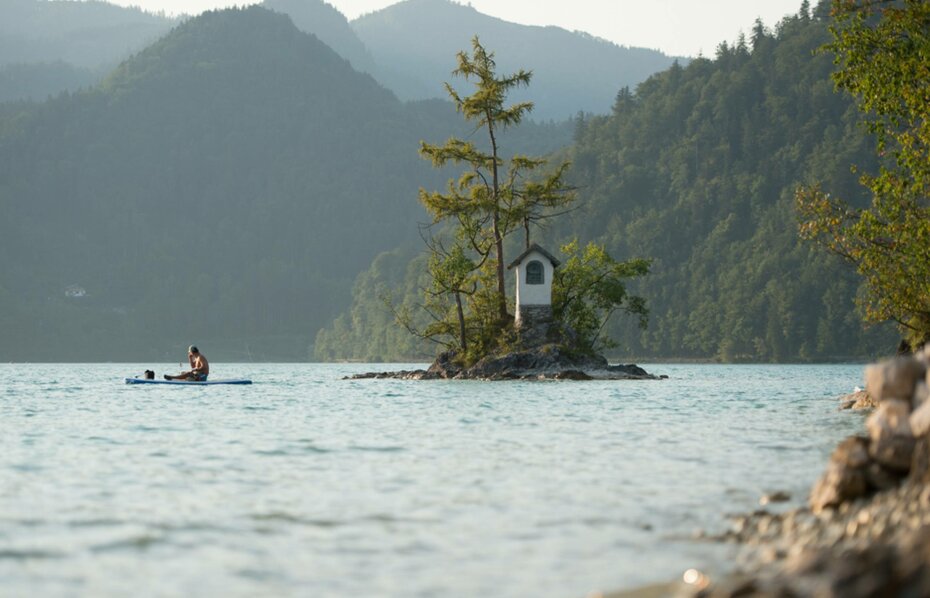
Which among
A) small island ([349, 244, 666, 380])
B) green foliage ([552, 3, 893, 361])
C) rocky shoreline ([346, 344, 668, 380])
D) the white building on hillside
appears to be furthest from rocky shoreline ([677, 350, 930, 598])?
green foliage ([552, 3, 893, 361])

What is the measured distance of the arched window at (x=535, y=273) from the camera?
6291 centimetres

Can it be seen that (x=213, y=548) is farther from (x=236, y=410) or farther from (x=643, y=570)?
(x=236, y=410)

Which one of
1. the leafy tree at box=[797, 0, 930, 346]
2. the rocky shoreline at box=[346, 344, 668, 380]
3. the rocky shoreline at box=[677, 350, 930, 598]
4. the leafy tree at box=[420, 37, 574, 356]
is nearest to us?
the rocky shoreline at box=[677, 350, 930, 598]

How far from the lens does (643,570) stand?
10883 mm

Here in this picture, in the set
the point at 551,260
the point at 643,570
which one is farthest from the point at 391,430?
the point at 551,260

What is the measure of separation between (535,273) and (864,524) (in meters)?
52.1

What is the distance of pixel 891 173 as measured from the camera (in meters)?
31.0

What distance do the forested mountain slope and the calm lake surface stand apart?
373 ft

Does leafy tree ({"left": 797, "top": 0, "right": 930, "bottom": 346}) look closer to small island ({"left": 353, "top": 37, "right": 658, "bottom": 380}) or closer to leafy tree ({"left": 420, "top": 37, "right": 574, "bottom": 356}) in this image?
small island ({"left": 353, "top": 37, "right": 658, "bottom": 380})

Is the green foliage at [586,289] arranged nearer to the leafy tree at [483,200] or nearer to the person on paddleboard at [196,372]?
the leafy tree at [483,200]

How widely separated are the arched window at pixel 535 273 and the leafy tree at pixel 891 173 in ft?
95.2

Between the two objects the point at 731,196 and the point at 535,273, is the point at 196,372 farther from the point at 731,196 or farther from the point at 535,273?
the point at 731,196

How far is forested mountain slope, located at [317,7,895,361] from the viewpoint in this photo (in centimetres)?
14112

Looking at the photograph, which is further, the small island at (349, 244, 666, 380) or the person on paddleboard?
the small island at (349, 244, 666, 380)
